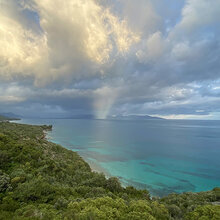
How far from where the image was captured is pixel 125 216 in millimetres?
7207

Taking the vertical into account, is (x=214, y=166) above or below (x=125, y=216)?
below

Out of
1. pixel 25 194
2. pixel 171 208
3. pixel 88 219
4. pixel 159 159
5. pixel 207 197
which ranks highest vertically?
pixel 88 219

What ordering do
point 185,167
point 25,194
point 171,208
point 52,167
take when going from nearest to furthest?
point 25,194 < point 171,208 < point 52,167 < point 185,167

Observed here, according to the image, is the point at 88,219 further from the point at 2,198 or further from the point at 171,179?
the point at 171,179

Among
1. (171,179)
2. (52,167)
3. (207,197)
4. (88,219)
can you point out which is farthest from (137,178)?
(88,219)

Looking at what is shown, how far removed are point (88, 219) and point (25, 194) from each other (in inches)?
253

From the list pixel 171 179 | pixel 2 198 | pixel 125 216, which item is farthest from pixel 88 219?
pixel 171 179

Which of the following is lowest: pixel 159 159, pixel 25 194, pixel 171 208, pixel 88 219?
pixel 159 159

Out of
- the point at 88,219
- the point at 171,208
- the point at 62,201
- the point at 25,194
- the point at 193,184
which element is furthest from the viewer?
the point at 193,184

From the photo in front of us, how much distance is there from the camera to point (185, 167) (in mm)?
38031

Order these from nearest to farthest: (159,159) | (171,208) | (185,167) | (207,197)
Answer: (171,208), (207,197), (185,167), (159,159)

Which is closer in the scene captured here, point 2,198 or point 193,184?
point 2,198

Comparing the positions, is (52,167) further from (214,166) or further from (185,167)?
(214,166)

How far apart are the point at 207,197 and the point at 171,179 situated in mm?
17757
